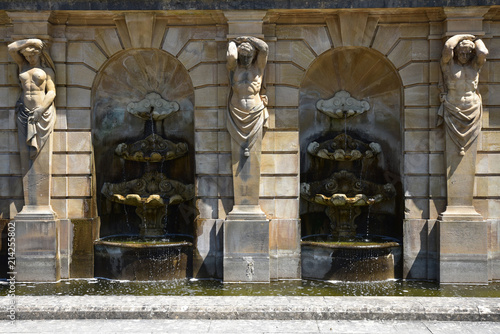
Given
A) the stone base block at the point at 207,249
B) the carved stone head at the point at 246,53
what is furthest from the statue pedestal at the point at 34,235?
the carved stone head at the point at 246,53

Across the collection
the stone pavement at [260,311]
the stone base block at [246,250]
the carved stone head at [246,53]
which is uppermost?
the carved stone head at [246,53]

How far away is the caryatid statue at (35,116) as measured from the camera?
1224cm

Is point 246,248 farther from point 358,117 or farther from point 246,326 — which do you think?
point 358,117

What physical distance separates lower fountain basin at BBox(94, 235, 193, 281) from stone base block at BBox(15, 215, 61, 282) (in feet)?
3.28

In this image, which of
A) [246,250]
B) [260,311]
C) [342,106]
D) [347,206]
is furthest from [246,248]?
[342,106]

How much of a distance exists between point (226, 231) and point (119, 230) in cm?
321

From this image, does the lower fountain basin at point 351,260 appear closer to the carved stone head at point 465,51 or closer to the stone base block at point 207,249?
the stone base block at point 207,249

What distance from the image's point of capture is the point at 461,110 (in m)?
12.0

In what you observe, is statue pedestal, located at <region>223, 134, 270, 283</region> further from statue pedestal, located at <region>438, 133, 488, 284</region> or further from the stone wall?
statue pedestal, located at <region>438, 133, 488, 284</region>

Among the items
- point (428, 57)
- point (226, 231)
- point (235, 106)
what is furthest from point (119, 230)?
point (428, 57)

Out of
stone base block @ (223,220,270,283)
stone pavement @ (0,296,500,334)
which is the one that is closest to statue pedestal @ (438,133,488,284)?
stone pavement @ (0,296,500,334)

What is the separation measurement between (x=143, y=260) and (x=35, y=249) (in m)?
2.25

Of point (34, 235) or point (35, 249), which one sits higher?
point (34, 235)

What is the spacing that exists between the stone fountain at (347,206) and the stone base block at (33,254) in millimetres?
5373
